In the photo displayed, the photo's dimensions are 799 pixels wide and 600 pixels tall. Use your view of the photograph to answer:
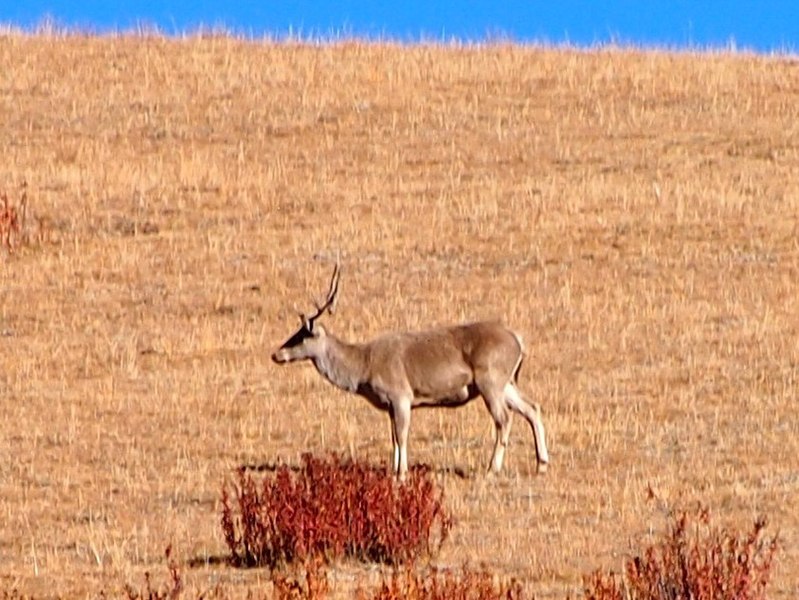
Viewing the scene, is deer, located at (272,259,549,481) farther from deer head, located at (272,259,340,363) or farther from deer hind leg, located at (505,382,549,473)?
deer head, located at (272,259,340,363)

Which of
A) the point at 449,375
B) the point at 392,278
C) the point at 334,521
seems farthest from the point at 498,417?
the point at 392,278

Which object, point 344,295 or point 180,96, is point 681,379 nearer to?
point 344,295

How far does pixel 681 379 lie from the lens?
59.3 ft

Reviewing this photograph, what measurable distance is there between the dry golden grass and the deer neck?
63 cm

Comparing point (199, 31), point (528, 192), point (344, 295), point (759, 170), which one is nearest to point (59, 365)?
point (344, 295)

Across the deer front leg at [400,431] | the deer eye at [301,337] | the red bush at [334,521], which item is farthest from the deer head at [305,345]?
the red bush at [334,521]

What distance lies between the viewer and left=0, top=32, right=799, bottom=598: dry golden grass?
13.5 meters

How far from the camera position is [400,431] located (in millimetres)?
14984

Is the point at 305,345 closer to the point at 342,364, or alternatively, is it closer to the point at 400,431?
the point at 342,364

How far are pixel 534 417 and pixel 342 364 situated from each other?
156 centimetres

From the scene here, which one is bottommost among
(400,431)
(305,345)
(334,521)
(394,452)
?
(334,521)

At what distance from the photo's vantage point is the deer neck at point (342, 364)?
15.6 m

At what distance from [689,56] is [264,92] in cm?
776

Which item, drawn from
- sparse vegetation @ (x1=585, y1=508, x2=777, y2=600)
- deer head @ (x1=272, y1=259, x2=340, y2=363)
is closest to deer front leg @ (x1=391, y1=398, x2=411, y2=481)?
deer head @ (x1=272, y1=259, x2=340, y2=363)
